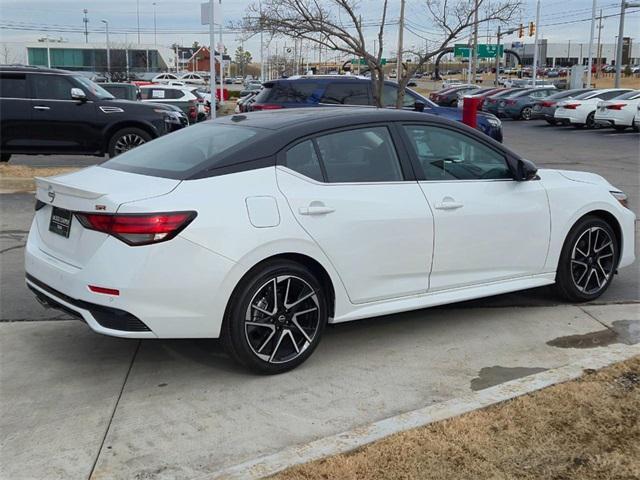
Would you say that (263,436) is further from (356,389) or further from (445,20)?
(445,20)

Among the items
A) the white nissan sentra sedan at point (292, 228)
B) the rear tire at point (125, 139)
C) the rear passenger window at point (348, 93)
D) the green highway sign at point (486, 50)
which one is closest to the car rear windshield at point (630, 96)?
the rear passenger window at point (348, 93)

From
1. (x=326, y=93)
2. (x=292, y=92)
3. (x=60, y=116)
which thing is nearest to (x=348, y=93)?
(x=326, y=93)

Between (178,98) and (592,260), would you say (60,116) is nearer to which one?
(592,260)

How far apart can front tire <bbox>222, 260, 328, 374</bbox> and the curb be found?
2.84ft

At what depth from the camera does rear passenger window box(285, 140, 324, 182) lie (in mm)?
4379

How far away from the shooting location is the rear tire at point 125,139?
1260cm

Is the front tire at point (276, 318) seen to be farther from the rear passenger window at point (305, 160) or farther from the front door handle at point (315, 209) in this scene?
the rear passenger window at point (305, 160)

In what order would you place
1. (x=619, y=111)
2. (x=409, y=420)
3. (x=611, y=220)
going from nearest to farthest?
(x=409, y=420) < (x=611, y=220) < (x=619, y=111)

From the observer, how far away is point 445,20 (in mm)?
14125

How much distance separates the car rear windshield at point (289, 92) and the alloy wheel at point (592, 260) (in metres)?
9.97

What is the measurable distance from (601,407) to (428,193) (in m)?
1.78

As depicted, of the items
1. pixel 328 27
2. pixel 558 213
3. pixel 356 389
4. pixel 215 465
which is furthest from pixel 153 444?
pixel 328 27

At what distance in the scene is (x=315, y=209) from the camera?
4.29 metres

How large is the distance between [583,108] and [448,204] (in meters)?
27.0
